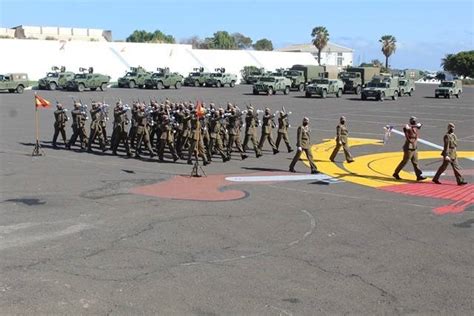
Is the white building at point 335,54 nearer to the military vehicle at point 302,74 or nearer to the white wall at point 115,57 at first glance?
the white wall at point 115,57

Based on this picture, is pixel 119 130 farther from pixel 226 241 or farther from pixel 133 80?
pixel 133 80

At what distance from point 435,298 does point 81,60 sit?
66.5 metres

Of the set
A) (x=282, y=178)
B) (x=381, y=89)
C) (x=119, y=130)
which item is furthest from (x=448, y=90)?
(x=282, y=178)

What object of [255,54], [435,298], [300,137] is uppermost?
[255,54]

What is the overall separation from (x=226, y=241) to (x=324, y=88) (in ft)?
142

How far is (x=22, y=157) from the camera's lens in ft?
58.3

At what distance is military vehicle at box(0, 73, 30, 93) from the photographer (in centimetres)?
4888

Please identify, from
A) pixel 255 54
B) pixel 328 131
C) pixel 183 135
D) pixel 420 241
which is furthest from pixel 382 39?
pixel 420 241

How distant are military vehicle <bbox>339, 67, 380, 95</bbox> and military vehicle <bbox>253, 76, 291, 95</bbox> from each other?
700cm

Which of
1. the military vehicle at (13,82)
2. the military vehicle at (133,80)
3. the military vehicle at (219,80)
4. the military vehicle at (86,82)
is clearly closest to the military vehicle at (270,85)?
the military vehicle at (219,80)

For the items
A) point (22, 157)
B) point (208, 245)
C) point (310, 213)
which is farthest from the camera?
point (22, 157)

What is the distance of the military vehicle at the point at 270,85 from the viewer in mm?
53531

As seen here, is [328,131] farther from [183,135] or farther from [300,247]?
[300,247]

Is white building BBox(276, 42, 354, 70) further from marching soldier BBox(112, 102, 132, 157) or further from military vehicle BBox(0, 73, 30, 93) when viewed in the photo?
marching soldier BBox(112, 102, 132, 157)
